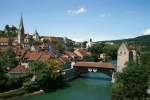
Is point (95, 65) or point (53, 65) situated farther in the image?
point (95, 65)

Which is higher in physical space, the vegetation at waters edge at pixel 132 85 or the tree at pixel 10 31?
the tree at pixel 10 31

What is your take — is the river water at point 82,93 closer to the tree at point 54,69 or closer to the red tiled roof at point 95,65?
the tree at point 54,69

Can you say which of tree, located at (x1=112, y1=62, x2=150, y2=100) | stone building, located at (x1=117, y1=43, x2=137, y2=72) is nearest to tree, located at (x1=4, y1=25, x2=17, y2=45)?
stone building, located at (x1=117, y1=43, x2=137, y2=72)

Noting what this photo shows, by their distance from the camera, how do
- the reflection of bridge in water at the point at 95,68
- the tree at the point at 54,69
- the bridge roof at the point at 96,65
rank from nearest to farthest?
the tree at the point at 54,69 → the reflection of bridge in water at the point at 95,68 → the bridge roof at the point at 96,65

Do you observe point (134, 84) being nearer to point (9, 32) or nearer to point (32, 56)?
point (32, 56)

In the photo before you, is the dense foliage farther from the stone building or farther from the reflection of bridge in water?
the reflection of bridge in water

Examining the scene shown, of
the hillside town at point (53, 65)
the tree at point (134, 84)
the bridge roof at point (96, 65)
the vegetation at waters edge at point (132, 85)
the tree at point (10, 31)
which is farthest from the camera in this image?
the tree at point (10, 31)

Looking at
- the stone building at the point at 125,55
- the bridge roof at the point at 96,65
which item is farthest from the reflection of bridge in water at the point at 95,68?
the stone building at the point at 125,55

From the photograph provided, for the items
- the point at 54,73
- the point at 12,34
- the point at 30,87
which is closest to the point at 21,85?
the point at 30,87

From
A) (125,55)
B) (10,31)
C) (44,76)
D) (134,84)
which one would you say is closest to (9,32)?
(10,31)

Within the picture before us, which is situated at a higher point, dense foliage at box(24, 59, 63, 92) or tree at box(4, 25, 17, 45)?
tree at box(4, 25, 17, 45)

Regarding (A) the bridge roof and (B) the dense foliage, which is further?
(A) the bridge roof
